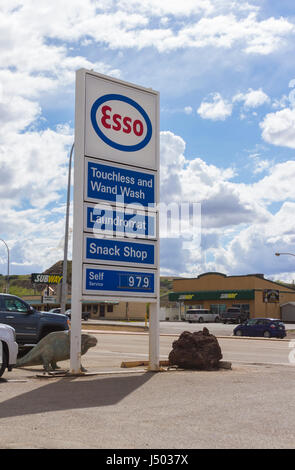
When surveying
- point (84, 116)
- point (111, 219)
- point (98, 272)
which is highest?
point (84, 116)

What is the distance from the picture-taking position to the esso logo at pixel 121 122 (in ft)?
46.7

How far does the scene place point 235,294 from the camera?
74.9 m

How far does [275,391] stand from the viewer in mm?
10648

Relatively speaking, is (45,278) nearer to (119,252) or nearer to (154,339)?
(154,339)

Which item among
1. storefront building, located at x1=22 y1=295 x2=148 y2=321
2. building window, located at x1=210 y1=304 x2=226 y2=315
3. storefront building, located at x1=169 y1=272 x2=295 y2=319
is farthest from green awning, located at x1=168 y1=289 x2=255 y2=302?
storefront building, located at x1=22 y1=295 x2=148 y2=321

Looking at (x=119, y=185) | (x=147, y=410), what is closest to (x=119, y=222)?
(x=119, y=185)

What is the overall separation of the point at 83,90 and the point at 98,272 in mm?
4366

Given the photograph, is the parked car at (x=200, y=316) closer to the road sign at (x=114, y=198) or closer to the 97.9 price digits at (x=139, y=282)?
the road sign at (x=114, y=198)

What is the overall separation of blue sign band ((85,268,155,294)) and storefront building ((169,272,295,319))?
60.3 m

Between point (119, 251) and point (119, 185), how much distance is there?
63.3 inches

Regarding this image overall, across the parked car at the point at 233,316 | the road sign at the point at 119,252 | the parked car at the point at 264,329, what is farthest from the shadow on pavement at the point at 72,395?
the parked car at the point at 233,316

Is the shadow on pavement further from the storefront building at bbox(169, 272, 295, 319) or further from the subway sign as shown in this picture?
the storefront building at bbox(169, 272, 295, 319)
